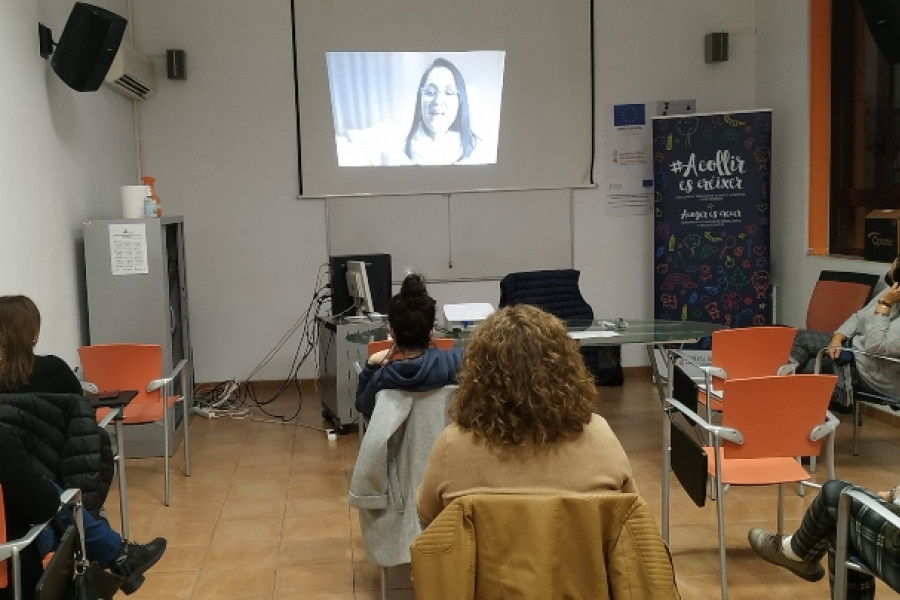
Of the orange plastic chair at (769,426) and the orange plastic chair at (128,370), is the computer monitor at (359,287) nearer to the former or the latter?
the orange plastic chair at (128,370)

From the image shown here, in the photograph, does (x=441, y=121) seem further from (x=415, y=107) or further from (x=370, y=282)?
(x=370, y=282)

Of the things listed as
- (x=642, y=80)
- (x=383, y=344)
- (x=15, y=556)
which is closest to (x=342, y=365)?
(x=383, y=344)

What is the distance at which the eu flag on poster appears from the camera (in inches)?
282

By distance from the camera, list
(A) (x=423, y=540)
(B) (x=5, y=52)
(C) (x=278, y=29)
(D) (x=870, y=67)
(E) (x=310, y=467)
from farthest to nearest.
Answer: (C) (x=278, y=29) → (D) (x=870, y=67) → (E) (x=310, y=467) → (B) (x=5, y=52) → (A) (x=423, y=540)

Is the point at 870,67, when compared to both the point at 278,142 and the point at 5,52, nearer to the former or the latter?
the point at 278,142

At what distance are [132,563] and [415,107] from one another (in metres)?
4.58

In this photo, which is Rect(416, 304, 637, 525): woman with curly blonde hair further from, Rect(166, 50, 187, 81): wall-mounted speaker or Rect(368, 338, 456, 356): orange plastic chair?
Rect(166, 50, 187, 81): wall-mounted speaker

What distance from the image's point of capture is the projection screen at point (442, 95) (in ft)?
22.6

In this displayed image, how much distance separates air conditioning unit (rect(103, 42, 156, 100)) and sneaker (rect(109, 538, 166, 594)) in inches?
124

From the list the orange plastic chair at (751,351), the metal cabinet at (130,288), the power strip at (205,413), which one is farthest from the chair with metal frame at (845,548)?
the power strip at (205,413)

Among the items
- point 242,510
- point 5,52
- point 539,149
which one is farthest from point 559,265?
point 5,52

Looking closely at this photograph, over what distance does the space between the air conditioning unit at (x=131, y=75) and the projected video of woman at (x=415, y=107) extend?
1292 millimetres

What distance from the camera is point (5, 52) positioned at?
13.7 feet

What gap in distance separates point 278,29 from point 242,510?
12.7 ft
